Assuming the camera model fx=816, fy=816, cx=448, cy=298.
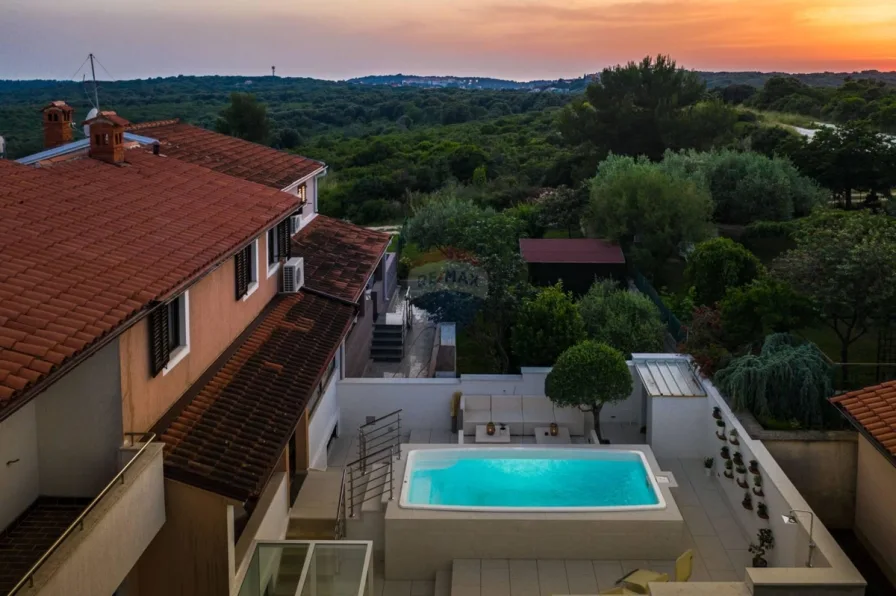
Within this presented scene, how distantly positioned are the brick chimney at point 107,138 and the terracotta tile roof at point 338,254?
4.35m

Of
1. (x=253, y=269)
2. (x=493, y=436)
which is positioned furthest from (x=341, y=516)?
(x=493, y=436)

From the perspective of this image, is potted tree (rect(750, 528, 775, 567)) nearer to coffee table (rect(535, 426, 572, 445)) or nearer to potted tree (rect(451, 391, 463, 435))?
coffee table (rect(535, 426, 572, 445))

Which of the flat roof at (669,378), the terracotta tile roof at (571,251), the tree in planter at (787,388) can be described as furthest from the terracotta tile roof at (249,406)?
the terracotta tile roof at (571,251)

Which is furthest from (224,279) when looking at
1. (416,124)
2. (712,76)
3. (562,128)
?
(712,76)

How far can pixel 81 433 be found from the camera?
7648 mm

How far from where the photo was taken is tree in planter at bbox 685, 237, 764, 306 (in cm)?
1900

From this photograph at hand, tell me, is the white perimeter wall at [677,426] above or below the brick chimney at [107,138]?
below

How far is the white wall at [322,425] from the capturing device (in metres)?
14.3

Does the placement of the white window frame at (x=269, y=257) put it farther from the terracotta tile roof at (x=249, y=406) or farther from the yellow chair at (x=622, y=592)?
the yellow chair at (x=622, y=592)

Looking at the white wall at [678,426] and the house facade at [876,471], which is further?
the white wall at [678,426]

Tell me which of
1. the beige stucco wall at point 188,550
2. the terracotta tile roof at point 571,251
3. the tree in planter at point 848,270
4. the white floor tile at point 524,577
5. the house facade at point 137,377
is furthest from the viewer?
the terracotta tile roof at point 571,251

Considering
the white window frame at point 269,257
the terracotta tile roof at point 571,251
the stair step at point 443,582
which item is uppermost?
the white window frame at point 269,257

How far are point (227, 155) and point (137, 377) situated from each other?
38.6ft

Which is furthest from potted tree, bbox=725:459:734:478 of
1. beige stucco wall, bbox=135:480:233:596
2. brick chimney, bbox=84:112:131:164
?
brick chimney, bbox=84:112:131:164
